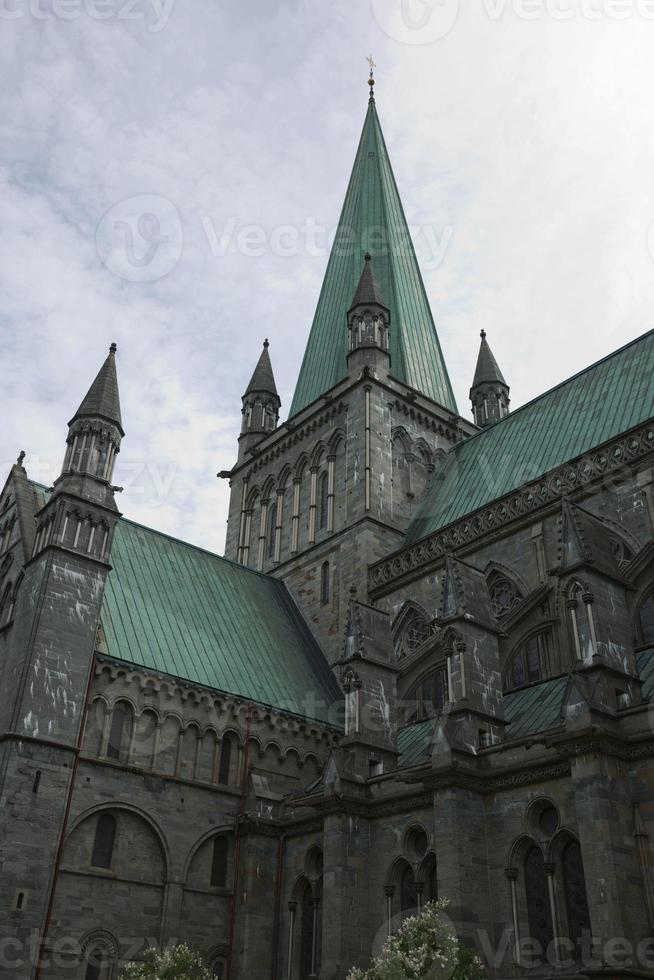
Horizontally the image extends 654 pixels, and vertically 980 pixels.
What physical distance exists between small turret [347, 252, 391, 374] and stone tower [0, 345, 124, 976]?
13.1 metres

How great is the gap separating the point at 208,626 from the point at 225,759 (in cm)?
551

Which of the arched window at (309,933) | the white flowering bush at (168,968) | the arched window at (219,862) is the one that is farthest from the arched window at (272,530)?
the white flowering bush at (168,968)

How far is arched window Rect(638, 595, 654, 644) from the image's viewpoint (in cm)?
2422

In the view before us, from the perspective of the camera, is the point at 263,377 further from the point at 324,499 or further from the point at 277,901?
the point at 277,901

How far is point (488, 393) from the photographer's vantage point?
4734cm

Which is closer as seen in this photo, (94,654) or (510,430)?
(94,654)

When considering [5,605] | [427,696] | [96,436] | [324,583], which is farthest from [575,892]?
[324,583]

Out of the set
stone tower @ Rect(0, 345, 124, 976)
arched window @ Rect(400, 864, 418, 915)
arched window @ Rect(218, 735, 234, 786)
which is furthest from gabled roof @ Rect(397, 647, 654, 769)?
stone tower @ Rect(0, 345, 124, 976)

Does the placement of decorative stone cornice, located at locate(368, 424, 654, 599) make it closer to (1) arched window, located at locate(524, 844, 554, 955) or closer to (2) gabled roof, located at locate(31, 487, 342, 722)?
(2) gabled roof, located at locate(31, 487, 342, 722)

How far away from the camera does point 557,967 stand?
725 inches

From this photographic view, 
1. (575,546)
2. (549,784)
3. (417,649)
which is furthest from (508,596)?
(549,784)

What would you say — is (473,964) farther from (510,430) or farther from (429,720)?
(510,430)

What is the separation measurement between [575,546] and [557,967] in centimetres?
895

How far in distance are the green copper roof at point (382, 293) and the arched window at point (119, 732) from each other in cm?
2104
